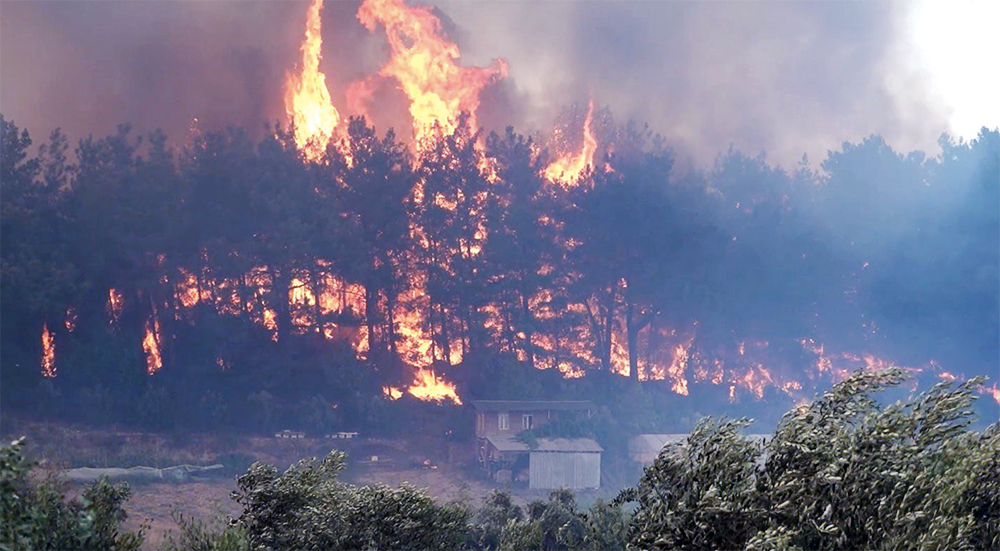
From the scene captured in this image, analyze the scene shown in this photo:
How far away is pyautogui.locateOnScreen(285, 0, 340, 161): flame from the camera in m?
88.2

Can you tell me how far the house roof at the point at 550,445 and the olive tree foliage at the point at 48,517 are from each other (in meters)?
41.8

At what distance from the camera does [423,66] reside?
9531cm

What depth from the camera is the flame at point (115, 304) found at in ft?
237

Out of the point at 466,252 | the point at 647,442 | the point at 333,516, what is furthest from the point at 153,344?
the point at 333,516

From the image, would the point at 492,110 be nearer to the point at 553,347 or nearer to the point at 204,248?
the point at 553,347

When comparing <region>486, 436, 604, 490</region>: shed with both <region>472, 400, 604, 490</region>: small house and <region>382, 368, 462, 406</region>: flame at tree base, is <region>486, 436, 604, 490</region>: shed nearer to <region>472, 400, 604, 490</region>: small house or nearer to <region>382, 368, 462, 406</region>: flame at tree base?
<region>472, 400, 604, 490</region>: small house

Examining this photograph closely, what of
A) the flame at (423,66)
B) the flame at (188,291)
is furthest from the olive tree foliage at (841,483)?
the flame at (423,66)

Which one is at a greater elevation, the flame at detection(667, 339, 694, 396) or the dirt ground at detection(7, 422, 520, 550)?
the flame at detection(667, 339, 694, 396)

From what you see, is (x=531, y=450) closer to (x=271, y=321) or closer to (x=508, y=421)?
(x=508, y=421)

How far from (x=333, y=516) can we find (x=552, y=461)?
4398cm

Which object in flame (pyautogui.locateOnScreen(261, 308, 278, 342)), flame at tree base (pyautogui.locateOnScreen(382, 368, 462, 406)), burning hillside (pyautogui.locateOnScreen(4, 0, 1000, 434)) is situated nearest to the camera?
burning hillside (pyautogui.locateOnScreen(4, 0, 1000, 434))

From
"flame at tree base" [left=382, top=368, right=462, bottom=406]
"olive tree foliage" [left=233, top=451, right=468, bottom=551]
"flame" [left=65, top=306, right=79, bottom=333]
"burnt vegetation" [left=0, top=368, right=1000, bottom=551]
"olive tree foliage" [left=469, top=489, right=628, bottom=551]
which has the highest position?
"flame" [left=65, top=306, right=79, bottom=333]

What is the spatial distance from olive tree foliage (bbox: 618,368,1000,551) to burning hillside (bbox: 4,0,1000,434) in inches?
2239

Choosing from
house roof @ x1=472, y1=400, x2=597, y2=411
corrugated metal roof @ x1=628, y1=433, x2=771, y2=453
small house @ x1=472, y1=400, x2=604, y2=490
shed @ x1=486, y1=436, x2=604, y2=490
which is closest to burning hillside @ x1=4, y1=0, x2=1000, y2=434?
house roof @ x1=472, y1=400, x2=597, y2=411
